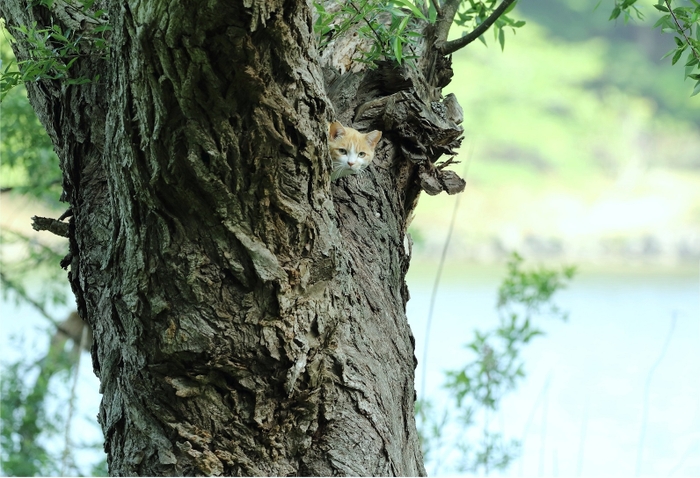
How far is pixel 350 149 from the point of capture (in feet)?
5.63

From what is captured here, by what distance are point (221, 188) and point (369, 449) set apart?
60cm

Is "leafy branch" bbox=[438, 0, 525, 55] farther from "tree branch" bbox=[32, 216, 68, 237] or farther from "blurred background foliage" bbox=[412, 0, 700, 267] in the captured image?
"blurred background foliage" bbox=[412, 0, 700, 267]

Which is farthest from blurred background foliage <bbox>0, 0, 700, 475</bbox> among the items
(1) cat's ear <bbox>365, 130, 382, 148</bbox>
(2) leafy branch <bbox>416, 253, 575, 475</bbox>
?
(1) cat's ear <bbox>365, 130, 382, 148</bbox>

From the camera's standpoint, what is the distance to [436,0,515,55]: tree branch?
59.6 inches

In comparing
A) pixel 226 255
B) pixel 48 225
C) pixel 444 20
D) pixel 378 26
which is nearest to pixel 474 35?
pixel 444 20

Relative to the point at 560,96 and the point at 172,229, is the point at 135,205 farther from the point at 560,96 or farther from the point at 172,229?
the point at 560,96

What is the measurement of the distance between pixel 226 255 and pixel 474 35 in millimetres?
869

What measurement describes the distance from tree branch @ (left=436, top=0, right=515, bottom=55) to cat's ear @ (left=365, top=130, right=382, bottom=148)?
324mm

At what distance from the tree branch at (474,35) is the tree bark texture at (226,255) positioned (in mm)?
436

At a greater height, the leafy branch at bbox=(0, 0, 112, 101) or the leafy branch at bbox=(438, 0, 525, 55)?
the leafy branch at bbox=(438, 0, 525, 55)

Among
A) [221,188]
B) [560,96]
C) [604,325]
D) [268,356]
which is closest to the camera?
[221,188]

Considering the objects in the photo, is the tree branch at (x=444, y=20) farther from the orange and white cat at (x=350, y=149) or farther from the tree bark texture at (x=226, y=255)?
the tree bark texture at (x=226, y=255)

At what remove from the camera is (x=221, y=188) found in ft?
3.65

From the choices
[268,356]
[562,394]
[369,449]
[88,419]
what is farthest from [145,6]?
[562,394]
